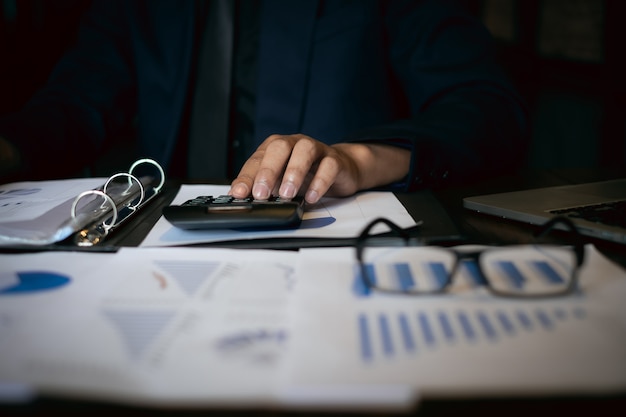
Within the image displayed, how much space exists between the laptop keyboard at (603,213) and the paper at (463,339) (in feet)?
0.44

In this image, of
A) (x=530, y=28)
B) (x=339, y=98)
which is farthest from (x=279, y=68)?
(x=530, y=28)

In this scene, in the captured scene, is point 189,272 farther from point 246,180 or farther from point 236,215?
A: point 246,180

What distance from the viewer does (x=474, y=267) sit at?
14.9 inches

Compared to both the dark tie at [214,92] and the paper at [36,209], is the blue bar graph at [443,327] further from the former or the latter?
the dark tie at [214,92]

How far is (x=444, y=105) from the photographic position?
0.89 meters

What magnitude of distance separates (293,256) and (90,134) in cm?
79

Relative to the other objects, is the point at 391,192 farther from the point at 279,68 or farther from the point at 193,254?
the point at 279,68

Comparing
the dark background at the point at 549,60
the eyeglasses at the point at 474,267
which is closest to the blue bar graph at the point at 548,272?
the eyeglasses at the point at 474,267

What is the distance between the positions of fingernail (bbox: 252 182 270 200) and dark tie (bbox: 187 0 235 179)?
21.5 inches

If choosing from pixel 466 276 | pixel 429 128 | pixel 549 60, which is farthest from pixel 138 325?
pixel 549 60

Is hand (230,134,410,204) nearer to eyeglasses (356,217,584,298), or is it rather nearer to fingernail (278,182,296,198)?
fingernail (278,182,296,198)

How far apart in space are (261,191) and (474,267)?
0.79 ft

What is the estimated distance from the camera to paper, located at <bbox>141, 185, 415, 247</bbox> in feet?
1.50

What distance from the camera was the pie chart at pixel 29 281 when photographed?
345mm
